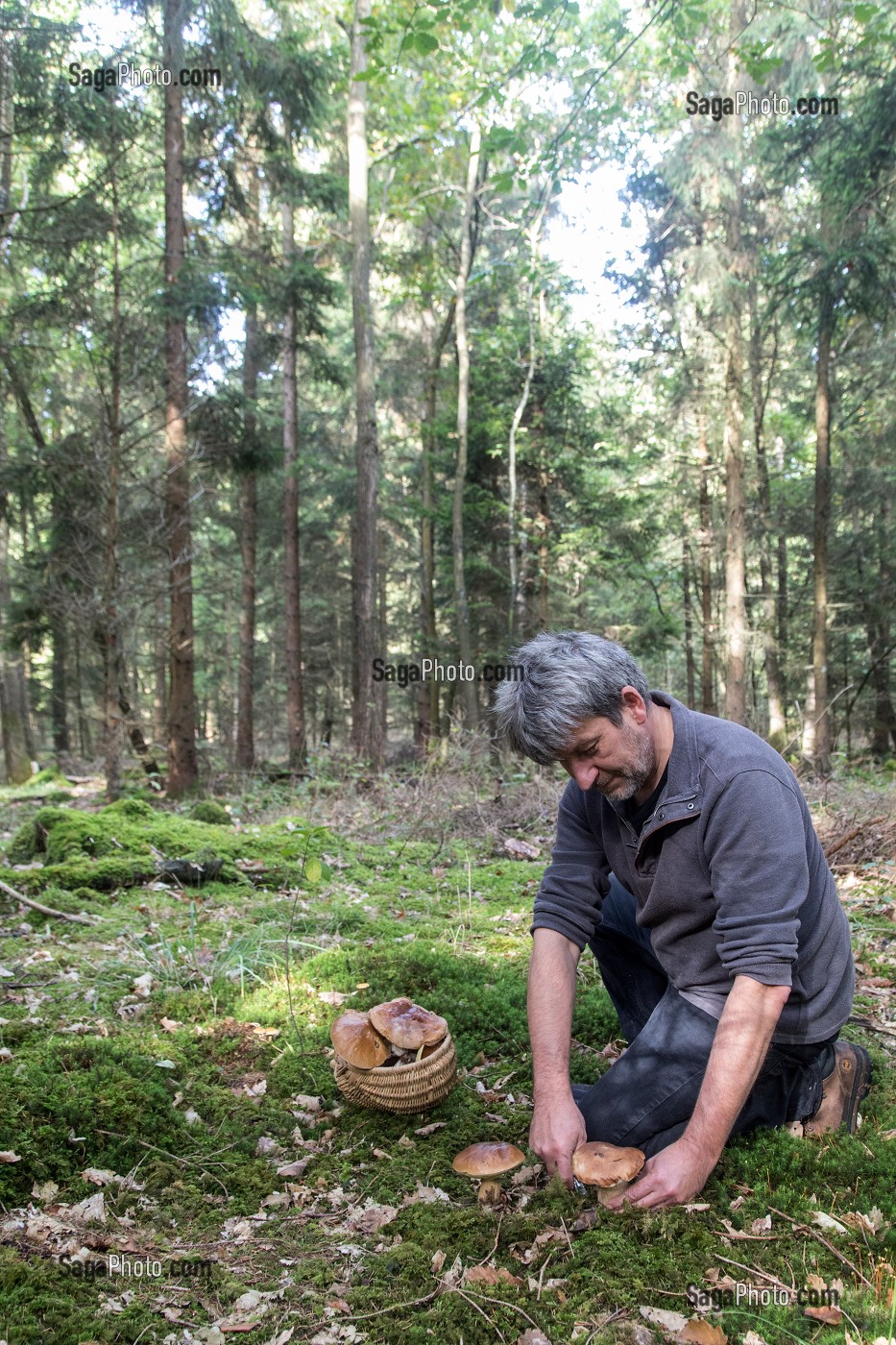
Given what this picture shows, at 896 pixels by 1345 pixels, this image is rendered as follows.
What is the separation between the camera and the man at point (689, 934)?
222 centimetres

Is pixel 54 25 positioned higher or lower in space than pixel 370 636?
higher

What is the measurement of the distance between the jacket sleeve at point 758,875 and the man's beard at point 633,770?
24 centimetres

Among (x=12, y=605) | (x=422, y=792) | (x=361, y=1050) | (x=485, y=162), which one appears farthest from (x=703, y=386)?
(x=361, y=1050)

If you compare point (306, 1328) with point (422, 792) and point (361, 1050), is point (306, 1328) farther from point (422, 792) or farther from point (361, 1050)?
point (422, 792)

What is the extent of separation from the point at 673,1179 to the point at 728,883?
0.82 meters

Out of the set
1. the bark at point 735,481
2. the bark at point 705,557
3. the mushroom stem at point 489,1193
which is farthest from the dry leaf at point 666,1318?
the bark at point 705,557

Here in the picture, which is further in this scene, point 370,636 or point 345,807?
point 370,636

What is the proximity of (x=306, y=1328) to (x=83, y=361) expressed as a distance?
45.8 ft

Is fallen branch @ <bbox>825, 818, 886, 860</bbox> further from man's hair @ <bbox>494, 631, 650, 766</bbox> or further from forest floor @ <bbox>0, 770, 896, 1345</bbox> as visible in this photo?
man's hair @ <bbox>494, 631, 650, 766</bbox>

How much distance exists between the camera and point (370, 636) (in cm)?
1235

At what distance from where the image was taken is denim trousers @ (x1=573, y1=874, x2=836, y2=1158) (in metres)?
2.48

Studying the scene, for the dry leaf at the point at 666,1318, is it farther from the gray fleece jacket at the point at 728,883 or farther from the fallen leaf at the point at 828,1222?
the gray fleece jacket at the point at 728,883

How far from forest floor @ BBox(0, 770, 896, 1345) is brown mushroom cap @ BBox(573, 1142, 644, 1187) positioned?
198 mm

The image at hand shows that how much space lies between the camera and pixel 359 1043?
283cm
